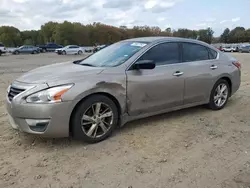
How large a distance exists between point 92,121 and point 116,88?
611 mm

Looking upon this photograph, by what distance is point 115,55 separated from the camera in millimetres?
4695

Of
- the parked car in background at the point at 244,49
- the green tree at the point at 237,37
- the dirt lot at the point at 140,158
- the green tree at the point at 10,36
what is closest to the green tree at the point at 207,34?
the green tree at the point at 237,37

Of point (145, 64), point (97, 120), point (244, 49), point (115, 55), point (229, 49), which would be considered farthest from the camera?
point (229, 49)

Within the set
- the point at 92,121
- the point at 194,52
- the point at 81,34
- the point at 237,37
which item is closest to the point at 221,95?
the point at 194,52

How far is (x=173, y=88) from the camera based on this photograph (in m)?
4.75

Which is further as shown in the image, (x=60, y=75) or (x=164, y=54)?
(x=164, y=54)

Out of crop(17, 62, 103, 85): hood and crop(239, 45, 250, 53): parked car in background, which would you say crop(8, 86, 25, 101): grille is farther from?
crop(239, 45, 250, 53): parked car in background

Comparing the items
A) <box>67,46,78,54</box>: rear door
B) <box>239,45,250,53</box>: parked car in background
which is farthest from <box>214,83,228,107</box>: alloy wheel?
<box>239,45,250,53</box>: parked car in background

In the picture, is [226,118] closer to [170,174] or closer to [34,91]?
[170,174]

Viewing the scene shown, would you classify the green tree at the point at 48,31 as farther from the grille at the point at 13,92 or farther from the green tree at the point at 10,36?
the grille at the point at 13,92

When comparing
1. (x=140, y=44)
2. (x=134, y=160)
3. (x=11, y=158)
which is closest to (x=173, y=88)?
(x=140, y=44)

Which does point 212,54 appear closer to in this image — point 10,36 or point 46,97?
point 46,97

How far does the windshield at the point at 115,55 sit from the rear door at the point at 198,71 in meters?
0.95

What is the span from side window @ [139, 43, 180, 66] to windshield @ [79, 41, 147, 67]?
0.63ft
